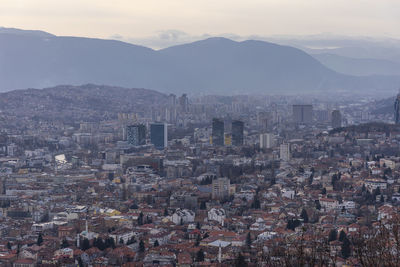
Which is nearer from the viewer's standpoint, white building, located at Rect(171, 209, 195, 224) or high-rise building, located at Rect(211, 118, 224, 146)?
white building, located at Rect(171, 209, 195, 224)

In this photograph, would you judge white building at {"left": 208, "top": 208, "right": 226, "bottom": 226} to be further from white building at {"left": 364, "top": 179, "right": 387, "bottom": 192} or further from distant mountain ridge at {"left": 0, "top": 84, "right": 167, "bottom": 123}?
distant mountain ridge at {"left": 0, "top": 84, "right": 167, "bottom": 123}

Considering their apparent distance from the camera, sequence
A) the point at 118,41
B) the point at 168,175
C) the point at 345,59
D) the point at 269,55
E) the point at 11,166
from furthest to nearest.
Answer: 1. the point at 345,59
2. the point at 269,55
3. the point at 118,41
4. the point at 11,166
5. the point at 168,175

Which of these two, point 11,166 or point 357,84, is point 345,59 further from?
point 11,166

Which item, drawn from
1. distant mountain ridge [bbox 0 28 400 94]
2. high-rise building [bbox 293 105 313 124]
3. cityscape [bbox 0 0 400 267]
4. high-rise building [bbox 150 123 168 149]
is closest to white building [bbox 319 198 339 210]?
cityscape [bbox 0 0 400 267]

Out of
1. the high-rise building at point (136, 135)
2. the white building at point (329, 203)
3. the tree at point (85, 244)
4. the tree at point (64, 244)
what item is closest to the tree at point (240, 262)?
the tree at point (85, 244)

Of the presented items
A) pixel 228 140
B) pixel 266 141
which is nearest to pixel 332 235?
pixel 266 141

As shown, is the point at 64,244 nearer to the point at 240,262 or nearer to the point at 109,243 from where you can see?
the point at 109,243

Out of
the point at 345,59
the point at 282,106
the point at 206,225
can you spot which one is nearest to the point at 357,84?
the point at 345,59
